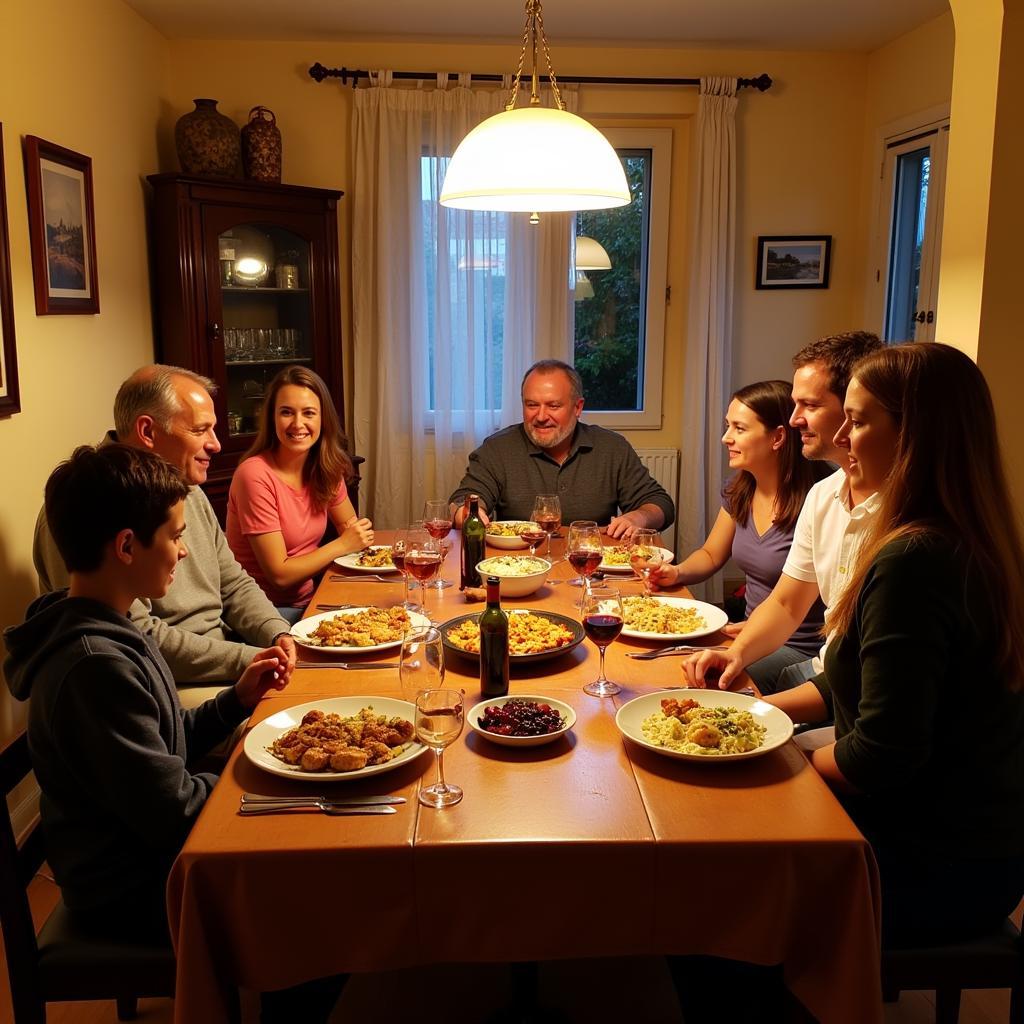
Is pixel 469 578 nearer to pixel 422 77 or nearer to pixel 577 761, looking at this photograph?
pixel 577 761

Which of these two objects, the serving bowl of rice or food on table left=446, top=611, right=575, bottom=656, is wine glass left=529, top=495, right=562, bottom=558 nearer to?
the serving bowl of rice

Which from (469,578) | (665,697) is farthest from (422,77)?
(665,697)

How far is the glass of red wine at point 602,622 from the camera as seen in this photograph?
1.66 m

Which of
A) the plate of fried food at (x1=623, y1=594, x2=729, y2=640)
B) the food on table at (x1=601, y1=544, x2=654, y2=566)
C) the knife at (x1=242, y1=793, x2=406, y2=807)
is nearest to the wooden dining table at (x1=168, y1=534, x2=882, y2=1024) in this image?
the knife at (x1=242, y1=793, x2=406, y2=807)

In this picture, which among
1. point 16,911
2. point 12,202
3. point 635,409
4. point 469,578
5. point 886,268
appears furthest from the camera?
point 635,409

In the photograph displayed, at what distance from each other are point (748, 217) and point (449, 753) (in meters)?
3.92

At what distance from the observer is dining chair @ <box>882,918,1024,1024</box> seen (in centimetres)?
143

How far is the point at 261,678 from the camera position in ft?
5.76

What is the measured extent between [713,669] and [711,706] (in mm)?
196

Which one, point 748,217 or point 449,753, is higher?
point 748,217

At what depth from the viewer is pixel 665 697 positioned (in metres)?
1.64

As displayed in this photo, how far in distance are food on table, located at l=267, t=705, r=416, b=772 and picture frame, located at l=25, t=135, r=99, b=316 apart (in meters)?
2.09

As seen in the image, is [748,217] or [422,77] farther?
[748,217]

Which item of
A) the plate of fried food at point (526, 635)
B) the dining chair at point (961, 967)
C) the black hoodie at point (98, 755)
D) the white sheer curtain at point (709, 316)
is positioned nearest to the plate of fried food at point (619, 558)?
the plate of fried food at point (526, 635)
